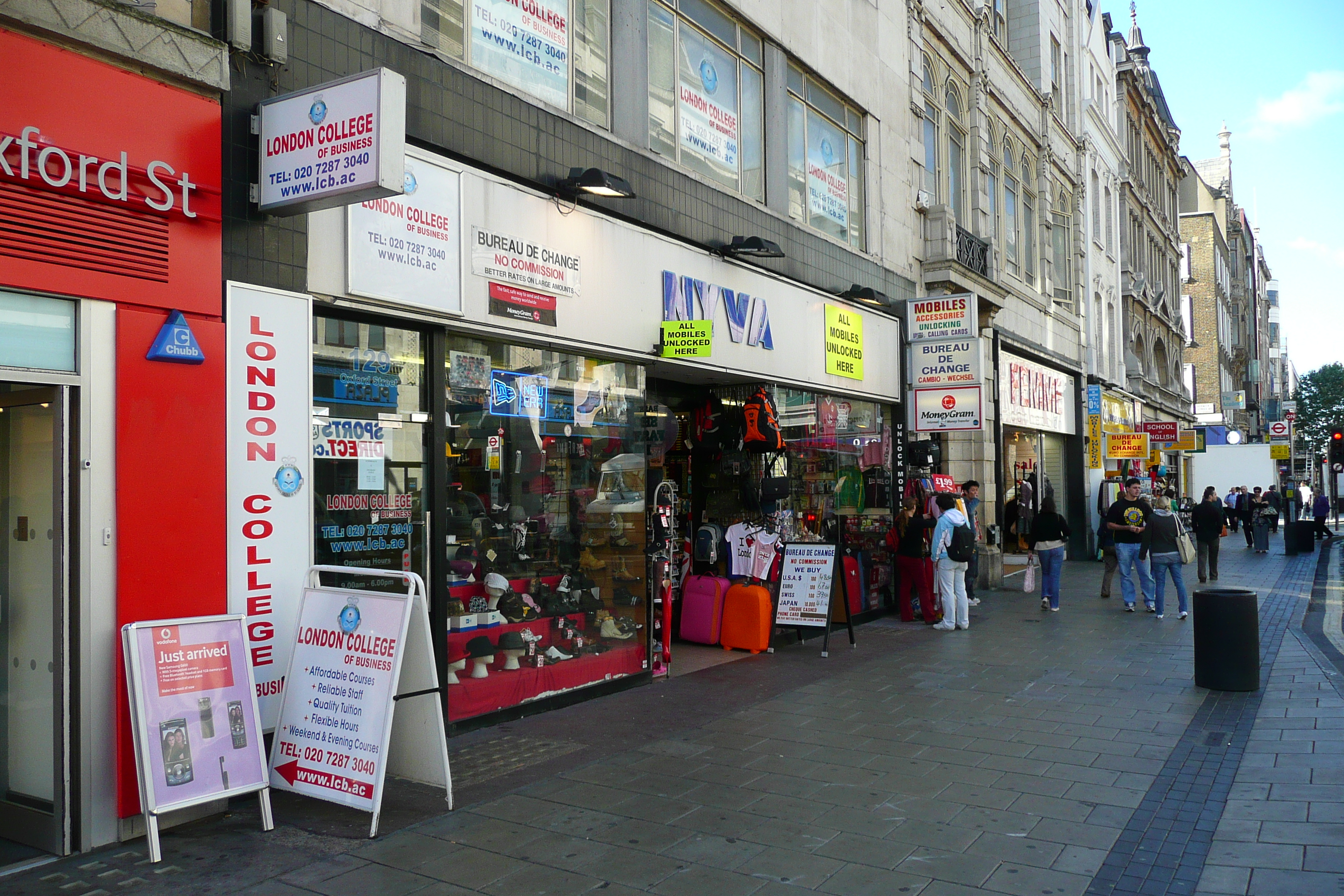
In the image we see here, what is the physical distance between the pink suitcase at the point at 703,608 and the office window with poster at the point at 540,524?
1.95 metres

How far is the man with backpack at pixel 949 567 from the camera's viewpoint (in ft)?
42.5

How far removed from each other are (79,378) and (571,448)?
4.42 meters

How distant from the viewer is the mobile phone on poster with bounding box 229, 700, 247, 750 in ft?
17.8

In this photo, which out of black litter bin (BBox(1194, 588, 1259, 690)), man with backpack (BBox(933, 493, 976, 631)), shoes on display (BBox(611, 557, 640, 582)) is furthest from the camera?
man with backpack (BBox(933, 493, 976, 631))

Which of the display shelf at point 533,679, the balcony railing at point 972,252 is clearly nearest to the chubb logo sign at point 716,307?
the display shelf at point 533,679

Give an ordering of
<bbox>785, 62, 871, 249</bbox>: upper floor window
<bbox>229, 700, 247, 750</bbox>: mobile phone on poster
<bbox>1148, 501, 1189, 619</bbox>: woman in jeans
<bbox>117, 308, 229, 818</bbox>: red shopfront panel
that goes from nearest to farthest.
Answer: <bbox>117, 308, 229, 818</bbox>: red shopfront panel
<bbox>229, 700, 247, 750</bbox>: mobile phone on poster
<bbox>785, 62, 871, 249</bbox>: upper floor window
<bbox>1148, 501, 1189, 619</bbox>: woman in jeans

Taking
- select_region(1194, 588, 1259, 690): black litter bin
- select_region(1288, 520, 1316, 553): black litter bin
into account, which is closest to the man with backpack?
select_region(1194, 588, 1259, 690): black litter bin

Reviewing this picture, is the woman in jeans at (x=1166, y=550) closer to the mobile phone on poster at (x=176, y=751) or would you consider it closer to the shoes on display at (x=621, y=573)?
the shoes on display at (x=621, y=573)

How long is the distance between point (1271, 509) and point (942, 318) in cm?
2509

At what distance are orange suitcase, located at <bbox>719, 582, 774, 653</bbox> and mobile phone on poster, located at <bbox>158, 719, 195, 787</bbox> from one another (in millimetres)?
6890

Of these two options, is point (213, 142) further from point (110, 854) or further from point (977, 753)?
point (977, 753)

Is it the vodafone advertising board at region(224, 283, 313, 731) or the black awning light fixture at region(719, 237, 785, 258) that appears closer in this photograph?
the vodafone advertising board at region(224, 283, 313, 731)

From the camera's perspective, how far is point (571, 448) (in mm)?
9008

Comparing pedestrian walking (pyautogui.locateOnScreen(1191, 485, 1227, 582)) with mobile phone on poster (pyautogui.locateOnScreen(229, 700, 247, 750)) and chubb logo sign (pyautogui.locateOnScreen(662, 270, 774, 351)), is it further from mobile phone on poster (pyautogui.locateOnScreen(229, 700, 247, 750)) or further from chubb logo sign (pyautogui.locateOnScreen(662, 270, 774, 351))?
mobile phone on poster (pyautogui.locateOnScreen(229, 700, 247, 750))
